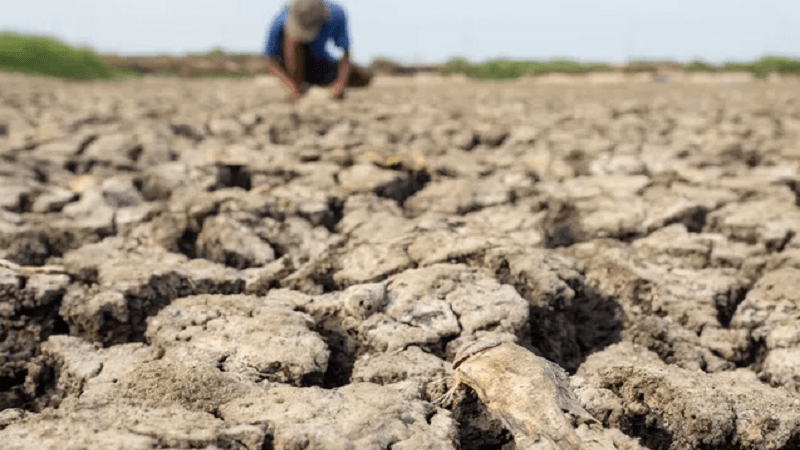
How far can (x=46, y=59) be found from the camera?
968 centimetres

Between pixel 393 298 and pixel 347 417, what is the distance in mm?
408

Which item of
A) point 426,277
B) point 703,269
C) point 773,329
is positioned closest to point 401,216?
point 426,277

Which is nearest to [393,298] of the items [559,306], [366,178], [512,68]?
[559,306]

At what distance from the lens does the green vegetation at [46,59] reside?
30.4 feet

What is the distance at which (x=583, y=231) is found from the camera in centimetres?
181

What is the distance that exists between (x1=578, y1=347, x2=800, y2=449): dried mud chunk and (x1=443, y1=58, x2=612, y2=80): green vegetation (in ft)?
35.3

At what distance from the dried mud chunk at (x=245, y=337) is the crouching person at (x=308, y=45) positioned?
121 inches

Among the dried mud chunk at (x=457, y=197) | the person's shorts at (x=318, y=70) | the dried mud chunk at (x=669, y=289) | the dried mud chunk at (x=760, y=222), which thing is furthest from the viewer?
the person's shorts at (x=318, y=70)

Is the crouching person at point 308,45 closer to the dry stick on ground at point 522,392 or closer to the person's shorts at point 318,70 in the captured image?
the person's shorts at point 318,70

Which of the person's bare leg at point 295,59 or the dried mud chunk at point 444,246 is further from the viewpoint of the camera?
the person's bare leg at point 295,59

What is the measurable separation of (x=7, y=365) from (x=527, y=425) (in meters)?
0.90

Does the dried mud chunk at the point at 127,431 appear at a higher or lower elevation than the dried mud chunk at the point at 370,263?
lower

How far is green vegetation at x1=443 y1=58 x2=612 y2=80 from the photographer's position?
38.0 feet

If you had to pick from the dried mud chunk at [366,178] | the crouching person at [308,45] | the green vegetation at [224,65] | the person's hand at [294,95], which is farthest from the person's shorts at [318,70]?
the green vegetation at [224,65]
